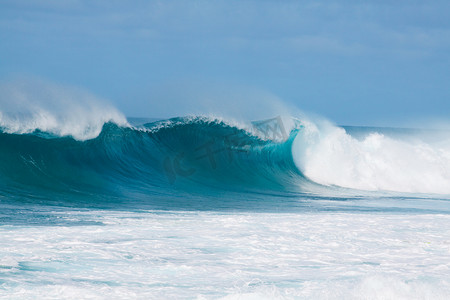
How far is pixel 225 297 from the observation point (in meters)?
4.02

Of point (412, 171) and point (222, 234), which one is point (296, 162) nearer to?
point (412, 171)

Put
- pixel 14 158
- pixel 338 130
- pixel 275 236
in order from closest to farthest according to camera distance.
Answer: pixel 275 236 < pixel 14 158 < pixel 338 130

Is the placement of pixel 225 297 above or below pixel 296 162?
below

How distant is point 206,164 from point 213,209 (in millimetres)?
6049

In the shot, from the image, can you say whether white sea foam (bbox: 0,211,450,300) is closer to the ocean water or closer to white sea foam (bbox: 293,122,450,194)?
the ocean water

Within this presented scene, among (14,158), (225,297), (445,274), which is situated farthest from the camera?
(14,158)

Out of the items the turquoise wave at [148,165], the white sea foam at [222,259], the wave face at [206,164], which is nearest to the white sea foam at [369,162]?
the wave face at [206,164]

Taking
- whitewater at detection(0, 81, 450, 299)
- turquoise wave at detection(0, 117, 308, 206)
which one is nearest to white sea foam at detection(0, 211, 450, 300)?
whitewater at detection(0, 81, 450, 299)

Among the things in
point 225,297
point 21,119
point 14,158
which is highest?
point 21,119

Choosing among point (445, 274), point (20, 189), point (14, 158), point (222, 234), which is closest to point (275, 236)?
point (222, 234)

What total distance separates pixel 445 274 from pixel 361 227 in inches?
94.6

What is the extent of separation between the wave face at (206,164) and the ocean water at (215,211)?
0.04 meters

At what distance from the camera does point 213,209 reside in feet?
29.4

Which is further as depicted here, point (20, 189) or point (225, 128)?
point (225, 128)
